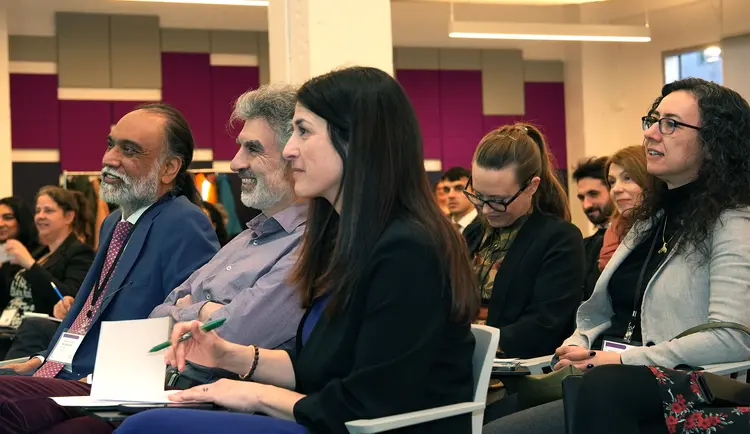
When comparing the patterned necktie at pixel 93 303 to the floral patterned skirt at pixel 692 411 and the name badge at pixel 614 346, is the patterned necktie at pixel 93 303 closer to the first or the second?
the name badge at pixel 614 346

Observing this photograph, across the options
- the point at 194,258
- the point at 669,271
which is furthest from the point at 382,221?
the point at 194,258

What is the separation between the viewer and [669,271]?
2869 mm

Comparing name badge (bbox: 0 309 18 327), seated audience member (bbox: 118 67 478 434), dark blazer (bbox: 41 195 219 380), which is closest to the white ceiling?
name badge (bbox: 0 309 18 327)

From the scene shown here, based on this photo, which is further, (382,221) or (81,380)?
(81,380)

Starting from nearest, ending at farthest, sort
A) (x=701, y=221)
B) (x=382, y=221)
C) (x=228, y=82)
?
1. (x=382, y=221)
2. (x=701, y=221)
3. (x=228, y=82)

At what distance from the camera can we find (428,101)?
12.6 metres

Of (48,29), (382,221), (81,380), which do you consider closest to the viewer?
(382,221)

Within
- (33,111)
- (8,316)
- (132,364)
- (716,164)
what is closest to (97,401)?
(132,364)

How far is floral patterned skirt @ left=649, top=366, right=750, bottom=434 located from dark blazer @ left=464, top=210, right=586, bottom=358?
121 centimetres

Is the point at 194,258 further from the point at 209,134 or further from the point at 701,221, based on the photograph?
the point at 209,134

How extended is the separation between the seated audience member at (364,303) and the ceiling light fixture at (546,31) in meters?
8.78

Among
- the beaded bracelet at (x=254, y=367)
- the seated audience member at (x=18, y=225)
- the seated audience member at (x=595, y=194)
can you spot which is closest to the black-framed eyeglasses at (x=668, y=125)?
the beaded bracelet at (x=254, y=367)

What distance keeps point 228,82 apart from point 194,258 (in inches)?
337

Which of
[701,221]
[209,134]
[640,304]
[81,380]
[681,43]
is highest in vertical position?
[681,43]
